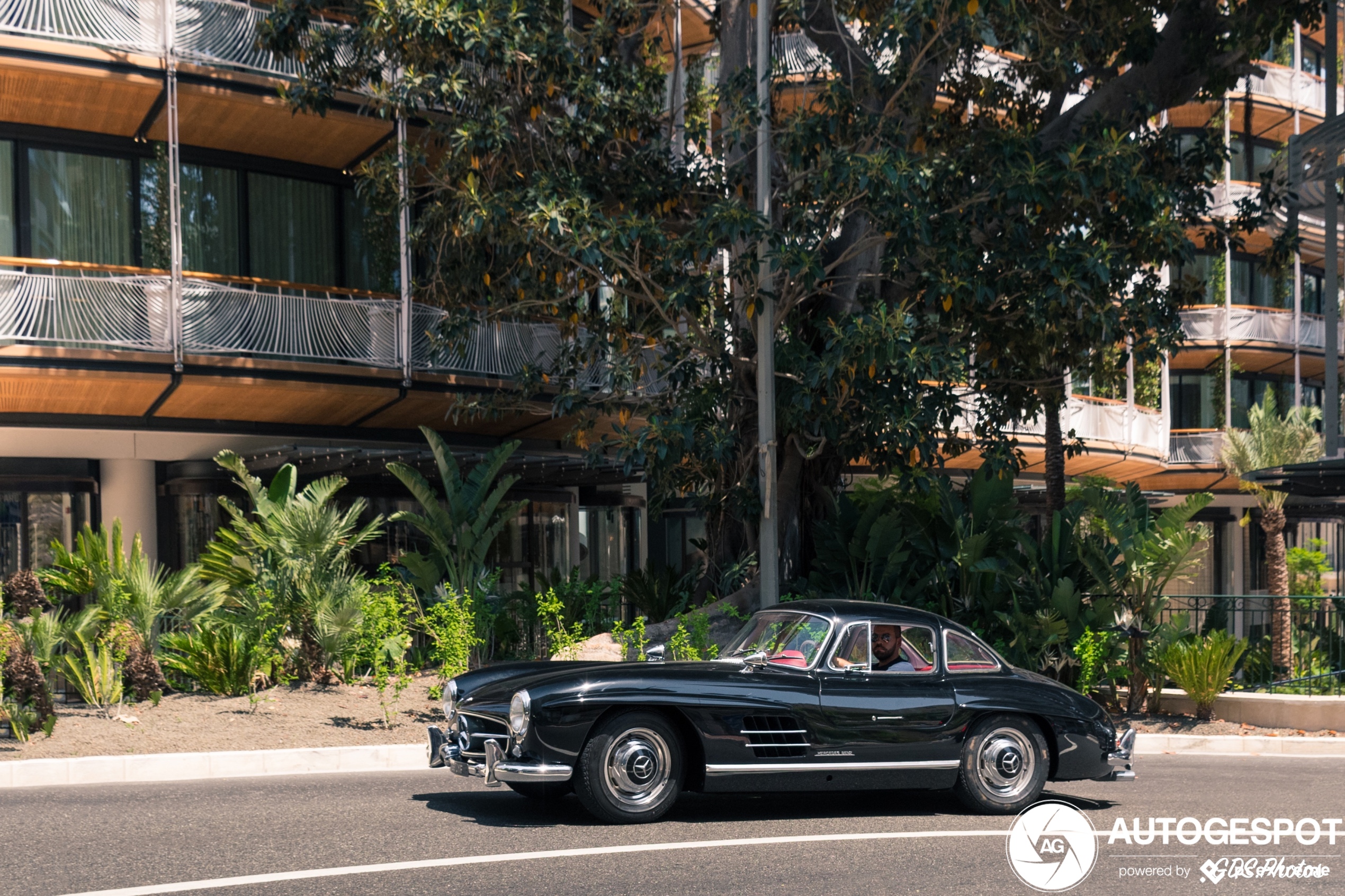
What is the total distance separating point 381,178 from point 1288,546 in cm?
3295

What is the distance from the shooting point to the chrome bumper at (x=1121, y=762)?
944cm

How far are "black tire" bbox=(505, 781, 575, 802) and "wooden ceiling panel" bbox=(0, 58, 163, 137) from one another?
13384mm

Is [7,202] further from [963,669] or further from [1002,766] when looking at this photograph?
[1002,766]

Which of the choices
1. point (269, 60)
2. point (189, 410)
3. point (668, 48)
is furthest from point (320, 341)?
point (668, 48)

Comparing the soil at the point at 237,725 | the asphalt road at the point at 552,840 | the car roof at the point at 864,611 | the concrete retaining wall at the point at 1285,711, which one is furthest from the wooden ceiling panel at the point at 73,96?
the concrete retaining wall at the point at 1285,711

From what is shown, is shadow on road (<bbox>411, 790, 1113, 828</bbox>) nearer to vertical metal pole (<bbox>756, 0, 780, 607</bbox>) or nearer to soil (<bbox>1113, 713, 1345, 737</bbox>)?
vertical metal pole (<bbox>756, 0, 780, 607</bbox>)

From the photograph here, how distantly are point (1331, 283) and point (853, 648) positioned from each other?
40.7 ft

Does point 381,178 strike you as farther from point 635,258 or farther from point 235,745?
point 235,745

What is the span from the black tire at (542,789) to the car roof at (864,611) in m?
1.94

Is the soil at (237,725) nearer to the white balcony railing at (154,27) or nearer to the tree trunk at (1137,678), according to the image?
the tree trunk at (1137,678)

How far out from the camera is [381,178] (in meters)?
18.0

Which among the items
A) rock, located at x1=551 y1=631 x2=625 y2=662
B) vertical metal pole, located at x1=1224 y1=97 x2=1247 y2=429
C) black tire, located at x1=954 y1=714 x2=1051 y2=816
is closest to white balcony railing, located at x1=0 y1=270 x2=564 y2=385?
rock, located at x1=551 y1=631 x2=625 y2=662

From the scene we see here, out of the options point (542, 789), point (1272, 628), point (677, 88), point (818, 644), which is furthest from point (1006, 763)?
point (677, 88)

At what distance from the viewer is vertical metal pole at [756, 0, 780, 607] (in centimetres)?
1492
